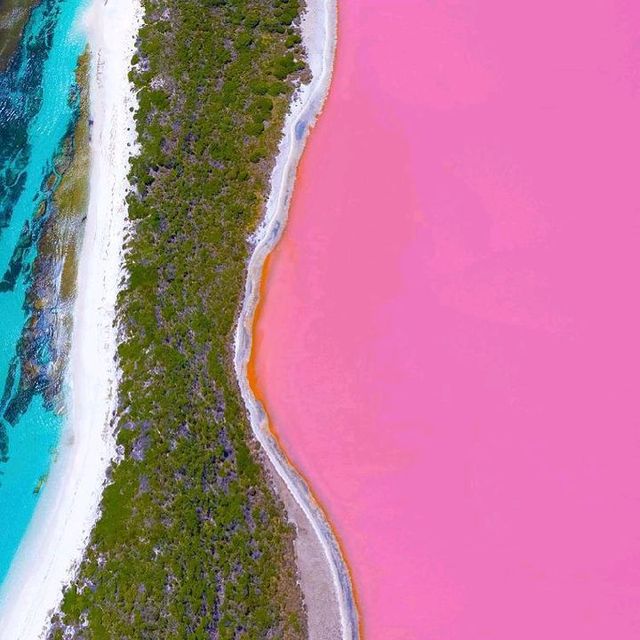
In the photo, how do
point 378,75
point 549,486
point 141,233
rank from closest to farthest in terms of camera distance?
point 549,486 < point 141,233 < point 378,75

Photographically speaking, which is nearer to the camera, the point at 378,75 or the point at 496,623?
the point at 496,623

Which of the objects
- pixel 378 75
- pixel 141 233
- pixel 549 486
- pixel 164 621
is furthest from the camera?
pixel 378 75

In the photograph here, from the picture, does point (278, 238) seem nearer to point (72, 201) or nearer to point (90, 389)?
point (72, 201)

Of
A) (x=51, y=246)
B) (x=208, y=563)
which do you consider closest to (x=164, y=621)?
(x=208, y=563)

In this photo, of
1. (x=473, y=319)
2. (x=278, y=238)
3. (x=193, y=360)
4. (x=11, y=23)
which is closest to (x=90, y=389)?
(x=193, y=360)

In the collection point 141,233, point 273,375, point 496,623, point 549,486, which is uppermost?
point 141,233

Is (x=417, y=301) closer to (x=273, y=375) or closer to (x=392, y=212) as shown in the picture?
(x=392, y=212)
